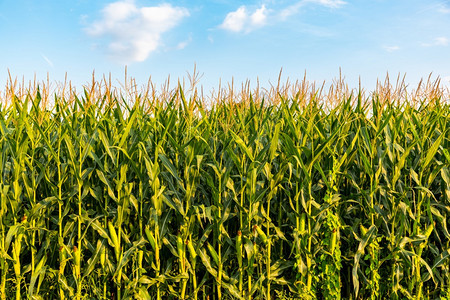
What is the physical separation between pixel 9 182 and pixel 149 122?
1744mm

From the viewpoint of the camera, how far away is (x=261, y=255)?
4.27 meters

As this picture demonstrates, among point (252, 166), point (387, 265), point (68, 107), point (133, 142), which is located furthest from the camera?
point (68, 107)

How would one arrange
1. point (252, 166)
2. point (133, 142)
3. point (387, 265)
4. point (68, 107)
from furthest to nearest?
point (68, 107) → point (387, 265) → point (133, 142) → point (252, 166)

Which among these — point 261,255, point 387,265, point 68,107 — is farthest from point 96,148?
point 387,265

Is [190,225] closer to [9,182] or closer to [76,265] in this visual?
[76,265]

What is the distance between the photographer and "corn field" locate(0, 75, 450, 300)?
4141 millimetres

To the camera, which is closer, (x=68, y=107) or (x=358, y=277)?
(x=358, y=277)

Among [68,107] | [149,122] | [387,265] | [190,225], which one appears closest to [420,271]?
[387,265]

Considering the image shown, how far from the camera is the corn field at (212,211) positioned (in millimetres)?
4141

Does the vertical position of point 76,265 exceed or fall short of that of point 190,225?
it falls short

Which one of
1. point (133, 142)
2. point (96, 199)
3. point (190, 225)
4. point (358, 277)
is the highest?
point (133, 142)

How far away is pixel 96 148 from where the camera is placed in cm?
437

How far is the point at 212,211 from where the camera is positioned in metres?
4.20

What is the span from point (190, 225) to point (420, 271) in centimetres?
285
